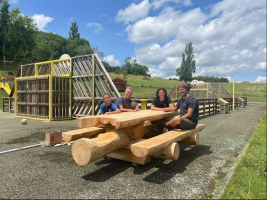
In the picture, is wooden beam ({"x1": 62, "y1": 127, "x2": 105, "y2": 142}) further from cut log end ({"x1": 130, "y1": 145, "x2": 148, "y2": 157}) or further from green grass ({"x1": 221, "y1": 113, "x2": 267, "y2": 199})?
green grass ({"x1": 221, "y1": 113, "x2": 267, "y2": 199})

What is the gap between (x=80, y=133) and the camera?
372cm

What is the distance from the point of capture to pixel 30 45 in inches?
2162

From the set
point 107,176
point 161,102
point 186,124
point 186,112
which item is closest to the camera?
point 107,176

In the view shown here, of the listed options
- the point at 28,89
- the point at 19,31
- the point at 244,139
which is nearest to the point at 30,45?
the point at 19,31

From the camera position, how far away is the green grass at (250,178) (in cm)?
264

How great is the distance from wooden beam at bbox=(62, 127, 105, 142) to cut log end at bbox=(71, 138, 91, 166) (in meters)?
0.58

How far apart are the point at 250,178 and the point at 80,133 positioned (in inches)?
112

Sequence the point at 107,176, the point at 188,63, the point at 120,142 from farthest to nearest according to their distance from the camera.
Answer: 1. the point at 188,63
2. the point at 120,142
3. the point at 107,176

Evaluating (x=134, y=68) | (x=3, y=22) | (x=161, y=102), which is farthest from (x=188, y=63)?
(x=161, y=102)

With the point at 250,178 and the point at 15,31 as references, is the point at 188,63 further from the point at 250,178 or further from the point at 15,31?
the point at 250,178

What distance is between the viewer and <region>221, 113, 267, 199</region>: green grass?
2639 millimetres

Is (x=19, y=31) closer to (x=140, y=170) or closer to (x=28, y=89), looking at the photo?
(x=28, y=89)

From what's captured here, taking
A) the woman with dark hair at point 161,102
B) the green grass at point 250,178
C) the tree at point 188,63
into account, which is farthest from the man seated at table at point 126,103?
the tree at point 188,63

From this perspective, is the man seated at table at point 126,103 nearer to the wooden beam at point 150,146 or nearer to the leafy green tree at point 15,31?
the wooden beam at point 150,146
